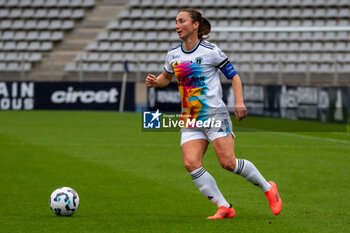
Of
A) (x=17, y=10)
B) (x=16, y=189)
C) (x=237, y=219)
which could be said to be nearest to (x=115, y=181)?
(x=16, y=189)

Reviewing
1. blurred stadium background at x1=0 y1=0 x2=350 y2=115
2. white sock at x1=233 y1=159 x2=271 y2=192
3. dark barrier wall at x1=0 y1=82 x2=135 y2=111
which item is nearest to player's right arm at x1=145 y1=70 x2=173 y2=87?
white sock at x1=233 y1=159 x2=271 y2=192

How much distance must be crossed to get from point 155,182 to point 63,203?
2.93 meters

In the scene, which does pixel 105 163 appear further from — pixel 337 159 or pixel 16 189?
pixel 337 159

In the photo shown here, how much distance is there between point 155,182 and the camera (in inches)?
383

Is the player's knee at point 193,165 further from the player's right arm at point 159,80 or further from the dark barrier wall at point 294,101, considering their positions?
the dark barrier wall at point 294,101

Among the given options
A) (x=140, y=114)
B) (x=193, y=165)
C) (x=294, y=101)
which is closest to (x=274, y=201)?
(x=193, y=165)

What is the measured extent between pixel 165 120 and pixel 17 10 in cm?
3188

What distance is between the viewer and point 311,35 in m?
32.6

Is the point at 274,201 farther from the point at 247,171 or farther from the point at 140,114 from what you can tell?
the point at 140,114

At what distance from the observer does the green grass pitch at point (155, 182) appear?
21.6ft

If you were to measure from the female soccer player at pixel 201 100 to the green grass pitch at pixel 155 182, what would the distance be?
484 millimetres

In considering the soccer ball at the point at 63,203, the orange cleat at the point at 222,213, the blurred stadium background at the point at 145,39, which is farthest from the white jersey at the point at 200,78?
the blurred stadium background at the point at 145,39

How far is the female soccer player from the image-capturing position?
6.54 metres

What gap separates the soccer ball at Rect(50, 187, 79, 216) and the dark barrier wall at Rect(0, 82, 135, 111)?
2178 cm
